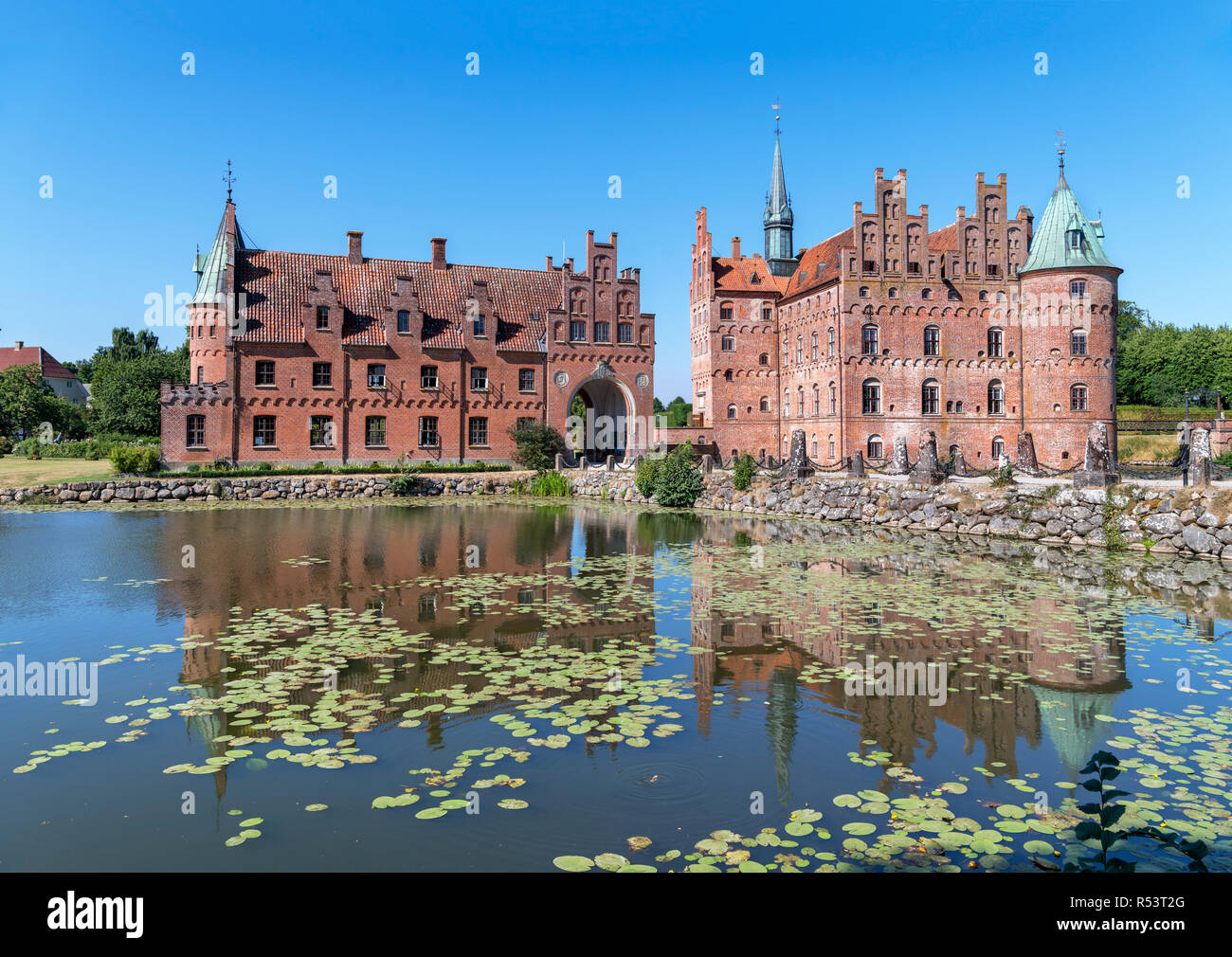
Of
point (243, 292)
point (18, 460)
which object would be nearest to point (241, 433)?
point (243, 292)

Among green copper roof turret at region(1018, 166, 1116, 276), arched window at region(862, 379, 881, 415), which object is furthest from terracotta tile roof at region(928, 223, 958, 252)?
arched window at region(862, 379, 881, 415)

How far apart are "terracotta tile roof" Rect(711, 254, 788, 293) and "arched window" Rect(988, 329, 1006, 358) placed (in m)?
13.7

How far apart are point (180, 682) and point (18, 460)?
1836 inches

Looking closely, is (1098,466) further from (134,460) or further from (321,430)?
(134,460)

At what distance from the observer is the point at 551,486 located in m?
38.7

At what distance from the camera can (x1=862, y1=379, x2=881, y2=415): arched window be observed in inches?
1783

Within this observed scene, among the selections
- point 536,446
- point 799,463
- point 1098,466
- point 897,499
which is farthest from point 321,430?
point 1098,466

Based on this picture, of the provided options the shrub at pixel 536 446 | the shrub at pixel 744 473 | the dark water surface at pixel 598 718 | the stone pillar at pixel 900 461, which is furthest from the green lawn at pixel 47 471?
the stone pillar at pixel 900 461

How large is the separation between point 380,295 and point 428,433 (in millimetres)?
8104

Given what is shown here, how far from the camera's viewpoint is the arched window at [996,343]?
45.9 m

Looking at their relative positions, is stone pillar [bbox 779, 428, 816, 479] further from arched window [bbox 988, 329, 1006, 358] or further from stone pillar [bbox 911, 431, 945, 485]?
arched window [bbox 988, 329, 1006, 358]
